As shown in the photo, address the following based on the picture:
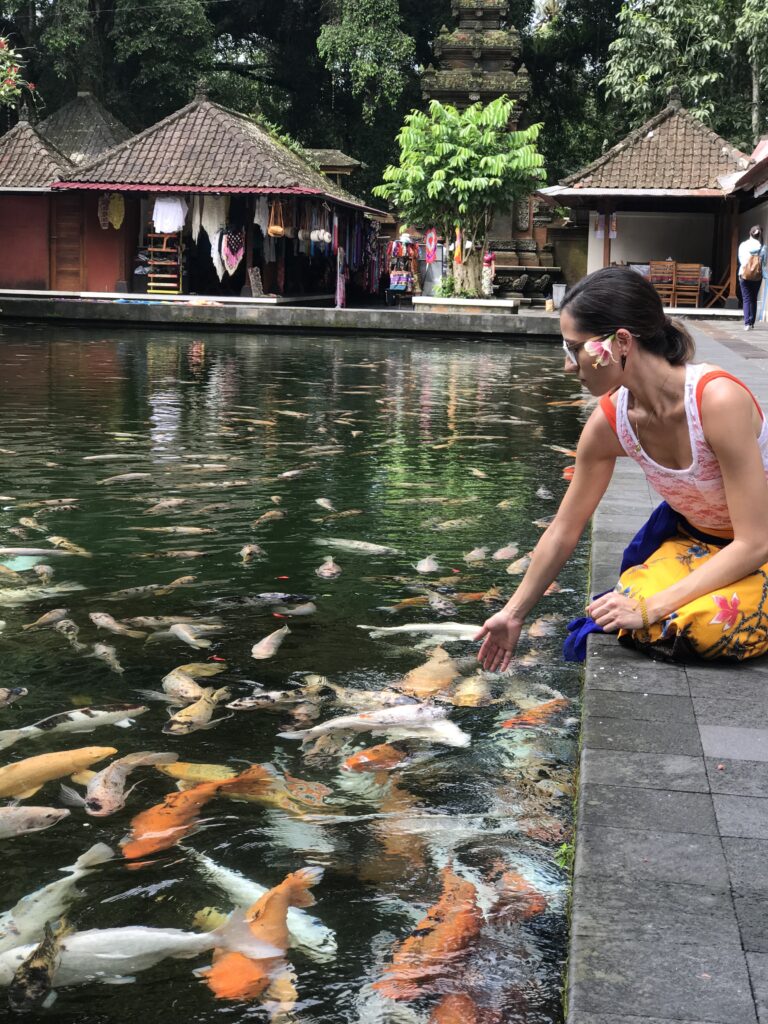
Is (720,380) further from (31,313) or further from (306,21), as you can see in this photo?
(306,21)

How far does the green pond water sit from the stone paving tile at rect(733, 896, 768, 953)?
47cm

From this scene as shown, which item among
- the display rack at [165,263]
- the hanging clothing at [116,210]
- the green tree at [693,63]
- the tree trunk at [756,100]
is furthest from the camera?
the green tree at [693,63]

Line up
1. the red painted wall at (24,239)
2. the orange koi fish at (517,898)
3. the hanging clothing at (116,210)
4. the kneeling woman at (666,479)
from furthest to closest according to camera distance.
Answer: the red painted wall at (24,239), the hanging clothing at (116,210), the kneeling woman at (666,479), the orange koi fish at (517,898)

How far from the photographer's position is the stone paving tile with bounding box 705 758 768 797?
2.74 meters

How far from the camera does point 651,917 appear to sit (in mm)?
2207

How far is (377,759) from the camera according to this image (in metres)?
3.83

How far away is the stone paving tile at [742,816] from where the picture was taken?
253 centimetres

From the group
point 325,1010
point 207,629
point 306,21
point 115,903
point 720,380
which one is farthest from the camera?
point 306,21

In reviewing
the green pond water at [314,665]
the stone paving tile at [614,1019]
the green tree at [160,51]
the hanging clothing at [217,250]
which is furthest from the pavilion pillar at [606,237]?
the stone paving tile at [614,1019]

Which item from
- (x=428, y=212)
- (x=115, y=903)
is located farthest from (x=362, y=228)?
(x=115, y=903)

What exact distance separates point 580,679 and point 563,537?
107 centimetres

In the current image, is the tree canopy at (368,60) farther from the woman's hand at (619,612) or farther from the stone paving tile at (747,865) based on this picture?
the stone paving tile at (747,865)

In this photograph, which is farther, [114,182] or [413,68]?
[413,68]

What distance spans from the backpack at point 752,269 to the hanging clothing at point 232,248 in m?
11.2
